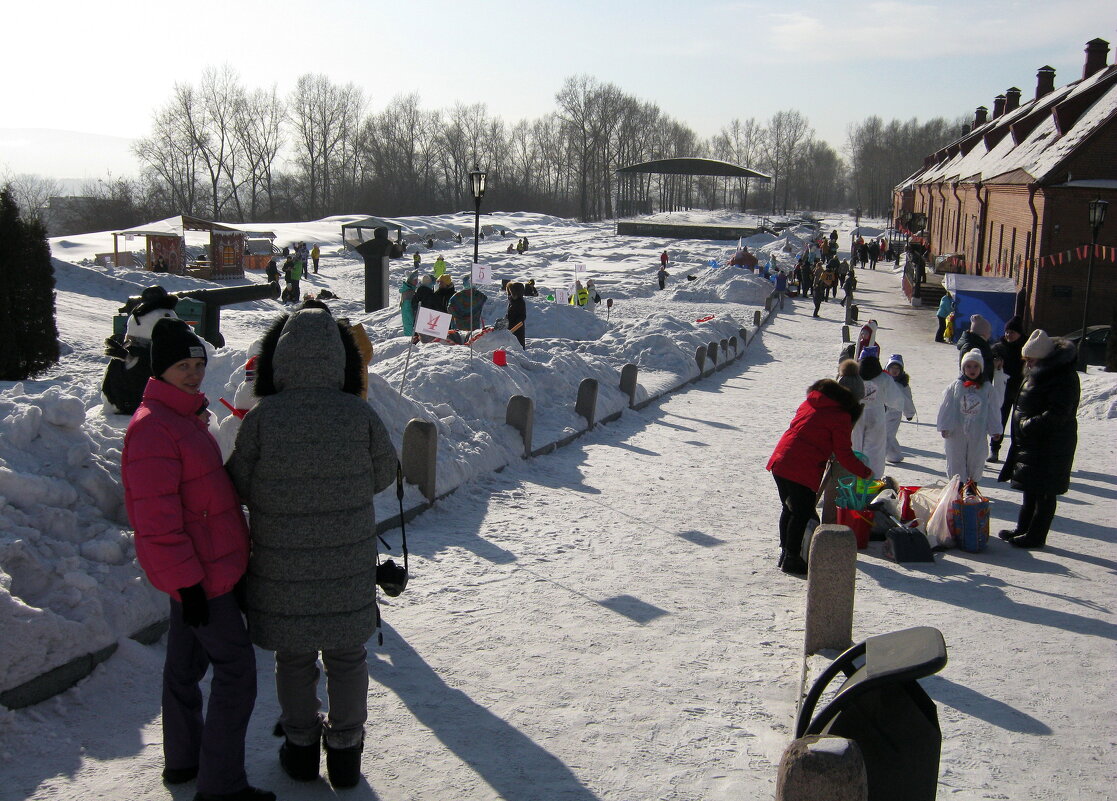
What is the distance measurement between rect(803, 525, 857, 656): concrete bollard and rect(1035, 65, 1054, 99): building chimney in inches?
2163

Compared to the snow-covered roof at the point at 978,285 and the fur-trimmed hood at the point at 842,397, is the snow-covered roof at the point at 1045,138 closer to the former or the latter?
the snow-covered roof at the point at 978,285

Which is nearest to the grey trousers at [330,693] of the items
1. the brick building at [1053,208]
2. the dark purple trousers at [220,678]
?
the dark purple trousers at [220,678]

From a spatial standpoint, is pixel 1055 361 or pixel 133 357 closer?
pixel 133 357

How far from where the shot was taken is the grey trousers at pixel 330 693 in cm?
357

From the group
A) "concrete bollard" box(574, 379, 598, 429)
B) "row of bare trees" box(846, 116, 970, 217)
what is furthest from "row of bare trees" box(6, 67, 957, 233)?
"concrete bollard" box(574, 379, 598, 429)

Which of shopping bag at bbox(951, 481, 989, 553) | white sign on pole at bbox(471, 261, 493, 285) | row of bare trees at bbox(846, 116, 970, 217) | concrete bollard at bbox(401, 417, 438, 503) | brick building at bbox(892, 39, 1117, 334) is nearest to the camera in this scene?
shopping bag at bbox(951, 481, 989, 553)

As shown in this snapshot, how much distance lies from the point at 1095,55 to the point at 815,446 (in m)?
43.3

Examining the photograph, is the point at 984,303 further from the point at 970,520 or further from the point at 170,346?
the point at 170,346

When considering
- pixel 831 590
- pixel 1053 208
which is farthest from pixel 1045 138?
pixel 831 590

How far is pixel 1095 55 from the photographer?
4053 centimetres

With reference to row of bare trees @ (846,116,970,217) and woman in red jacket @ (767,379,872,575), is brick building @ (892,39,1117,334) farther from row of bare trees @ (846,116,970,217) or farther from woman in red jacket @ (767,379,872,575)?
row of bare trees @ (846,116,970,217)

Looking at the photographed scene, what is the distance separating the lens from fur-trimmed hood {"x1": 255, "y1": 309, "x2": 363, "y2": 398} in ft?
11.2

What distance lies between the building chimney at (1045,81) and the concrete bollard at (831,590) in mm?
54935

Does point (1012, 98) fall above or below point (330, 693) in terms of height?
above
